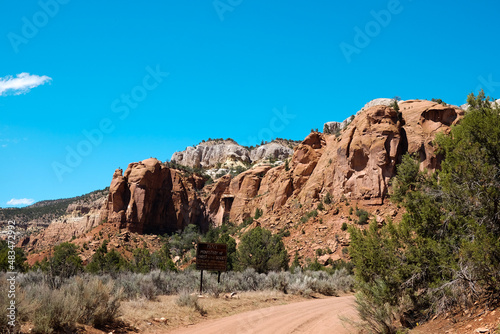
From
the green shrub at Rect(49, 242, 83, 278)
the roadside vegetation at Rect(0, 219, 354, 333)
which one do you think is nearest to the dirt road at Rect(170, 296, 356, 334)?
the roadside vegetation at Rect(0, 219, 354, 333)

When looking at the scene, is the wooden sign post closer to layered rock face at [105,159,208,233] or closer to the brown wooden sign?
the brown wooden sign

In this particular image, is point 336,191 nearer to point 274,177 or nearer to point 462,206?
point 274,177

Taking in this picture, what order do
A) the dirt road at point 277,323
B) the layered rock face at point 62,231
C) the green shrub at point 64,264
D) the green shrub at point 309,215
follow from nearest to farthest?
the dirt road at point 277,323 < the green shrub at point 64,264 < the green shrub at point 309,215 < the layered rock face at point 62,231

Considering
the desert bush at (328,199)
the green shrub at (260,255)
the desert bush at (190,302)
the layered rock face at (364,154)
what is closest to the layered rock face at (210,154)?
the layered rock face at (364,154)

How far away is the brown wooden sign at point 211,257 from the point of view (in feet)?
61.2

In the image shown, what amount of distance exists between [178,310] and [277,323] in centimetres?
382

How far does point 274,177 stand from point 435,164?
36429 mm

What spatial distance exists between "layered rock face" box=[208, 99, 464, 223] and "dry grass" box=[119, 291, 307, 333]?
99.2 feet

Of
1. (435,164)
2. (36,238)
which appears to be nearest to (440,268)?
(435,164)

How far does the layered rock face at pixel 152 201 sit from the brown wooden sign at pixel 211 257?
5744 centimetres

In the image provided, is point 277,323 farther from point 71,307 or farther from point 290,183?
point 290,183

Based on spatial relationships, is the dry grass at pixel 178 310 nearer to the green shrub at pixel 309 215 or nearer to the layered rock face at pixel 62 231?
the green shrub at pixel 309 215

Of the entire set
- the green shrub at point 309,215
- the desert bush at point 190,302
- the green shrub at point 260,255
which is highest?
the green shrub at point 309,215

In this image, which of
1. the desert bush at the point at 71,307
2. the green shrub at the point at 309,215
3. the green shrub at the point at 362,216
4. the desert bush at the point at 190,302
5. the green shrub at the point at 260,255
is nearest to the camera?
the desert bush at the point at 71,307
